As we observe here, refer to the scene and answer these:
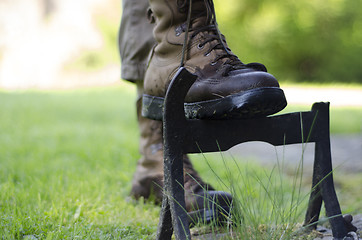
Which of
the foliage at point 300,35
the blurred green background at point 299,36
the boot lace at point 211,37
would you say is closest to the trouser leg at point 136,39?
the boot lace at point 211,37

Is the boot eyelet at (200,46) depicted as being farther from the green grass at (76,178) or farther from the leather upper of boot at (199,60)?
the green grass at (76,178)

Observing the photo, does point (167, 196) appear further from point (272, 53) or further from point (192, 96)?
point (272, 53)

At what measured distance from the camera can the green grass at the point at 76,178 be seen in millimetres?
1386

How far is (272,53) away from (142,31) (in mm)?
14324

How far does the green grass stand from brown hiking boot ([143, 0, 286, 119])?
0.70ft

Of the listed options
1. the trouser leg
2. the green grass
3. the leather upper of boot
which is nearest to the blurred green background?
the green grass

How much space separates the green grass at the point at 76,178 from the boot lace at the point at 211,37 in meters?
0.33

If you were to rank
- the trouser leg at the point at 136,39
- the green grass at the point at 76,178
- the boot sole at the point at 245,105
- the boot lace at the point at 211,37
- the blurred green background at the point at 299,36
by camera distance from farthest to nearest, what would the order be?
the blurred green background at the point at 299,36 → the trouser leg at the point at 136,39 → the green grass at the point at 76,178 → the boot lace at the point at 211,37 → the boot sole at the point at 245,105

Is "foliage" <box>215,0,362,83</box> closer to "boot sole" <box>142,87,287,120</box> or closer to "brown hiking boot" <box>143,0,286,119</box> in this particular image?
"brown hiking boot" <box>143,0,286,119</box>

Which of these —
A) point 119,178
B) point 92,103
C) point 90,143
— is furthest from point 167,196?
point 92,103

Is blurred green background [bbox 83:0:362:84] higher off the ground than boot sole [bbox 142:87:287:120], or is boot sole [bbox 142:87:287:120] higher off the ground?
blurred green background [bbox 83:0:362:84]

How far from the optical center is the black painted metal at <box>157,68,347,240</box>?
1141 millimetres

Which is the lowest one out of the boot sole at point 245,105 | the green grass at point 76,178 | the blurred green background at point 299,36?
the green grass at point 76,178

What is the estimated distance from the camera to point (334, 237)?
1.31 meters
